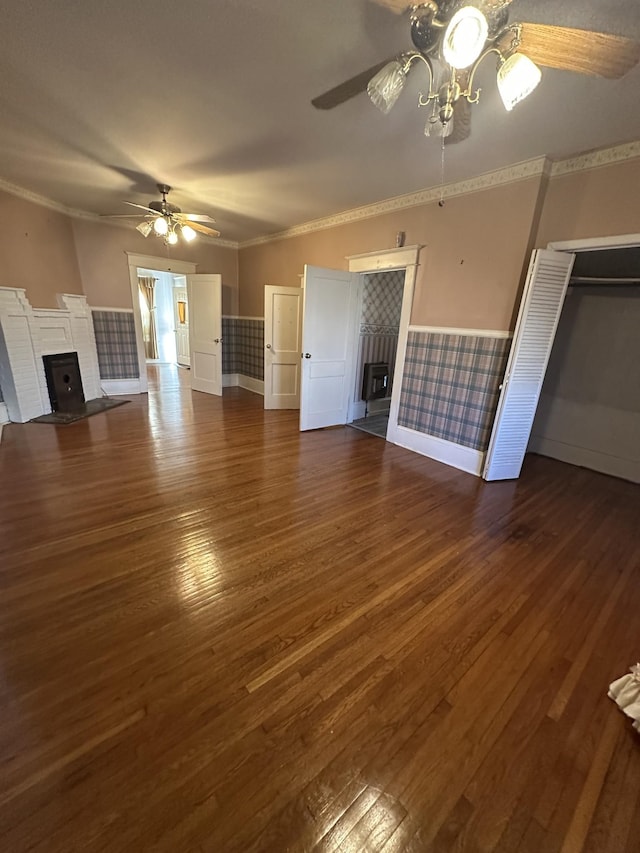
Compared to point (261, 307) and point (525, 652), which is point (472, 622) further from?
point (261, 307)

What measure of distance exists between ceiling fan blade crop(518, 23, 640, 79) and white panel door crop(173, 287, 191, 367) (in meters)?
8.49

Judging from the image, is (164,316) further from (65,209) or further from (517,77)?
(517,77)

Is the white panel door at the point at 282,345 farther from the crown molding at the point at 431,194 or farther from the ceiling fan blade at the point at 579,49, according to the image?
the ceiling fan blade at the point at 579,49

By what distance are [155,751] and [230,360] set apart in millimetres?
6456

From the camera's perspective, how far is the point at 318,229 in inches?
191

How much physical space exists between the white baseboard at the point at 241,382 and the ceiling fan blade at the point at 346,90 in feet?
15.4

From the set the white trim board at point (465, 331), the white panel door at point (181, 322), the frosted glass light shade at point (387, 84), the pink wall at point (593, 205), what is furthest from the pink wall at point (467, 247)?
the white panel door at point (181, 322)

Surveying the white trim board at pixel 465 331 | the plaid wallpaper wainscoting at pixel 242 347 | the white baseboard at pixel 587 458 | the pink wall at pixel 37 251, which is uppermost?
the pink wall at pixel 37 251

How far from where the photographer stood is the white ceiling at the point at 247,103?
5.23ft

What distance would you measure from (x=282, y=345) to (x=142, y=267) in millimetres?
2802

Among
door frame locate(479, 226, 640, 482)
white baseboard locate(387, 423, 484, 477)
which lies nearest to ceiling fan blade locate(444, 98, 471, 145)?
door frame locate(479, 226, 640, 482)

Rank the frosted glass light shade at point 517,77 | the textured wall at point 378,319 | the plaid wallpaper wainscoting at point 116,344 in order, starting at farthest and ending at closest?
the plaid wallpaper wainscoting at point 116,344 → the textured wall at point 378,319 → the frosted glass light shade at point 517,77

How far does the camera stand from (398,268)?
12.7 feet

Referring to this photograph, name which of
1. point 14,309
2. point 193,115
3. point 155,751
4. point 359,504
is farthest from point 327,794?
point 14,309
